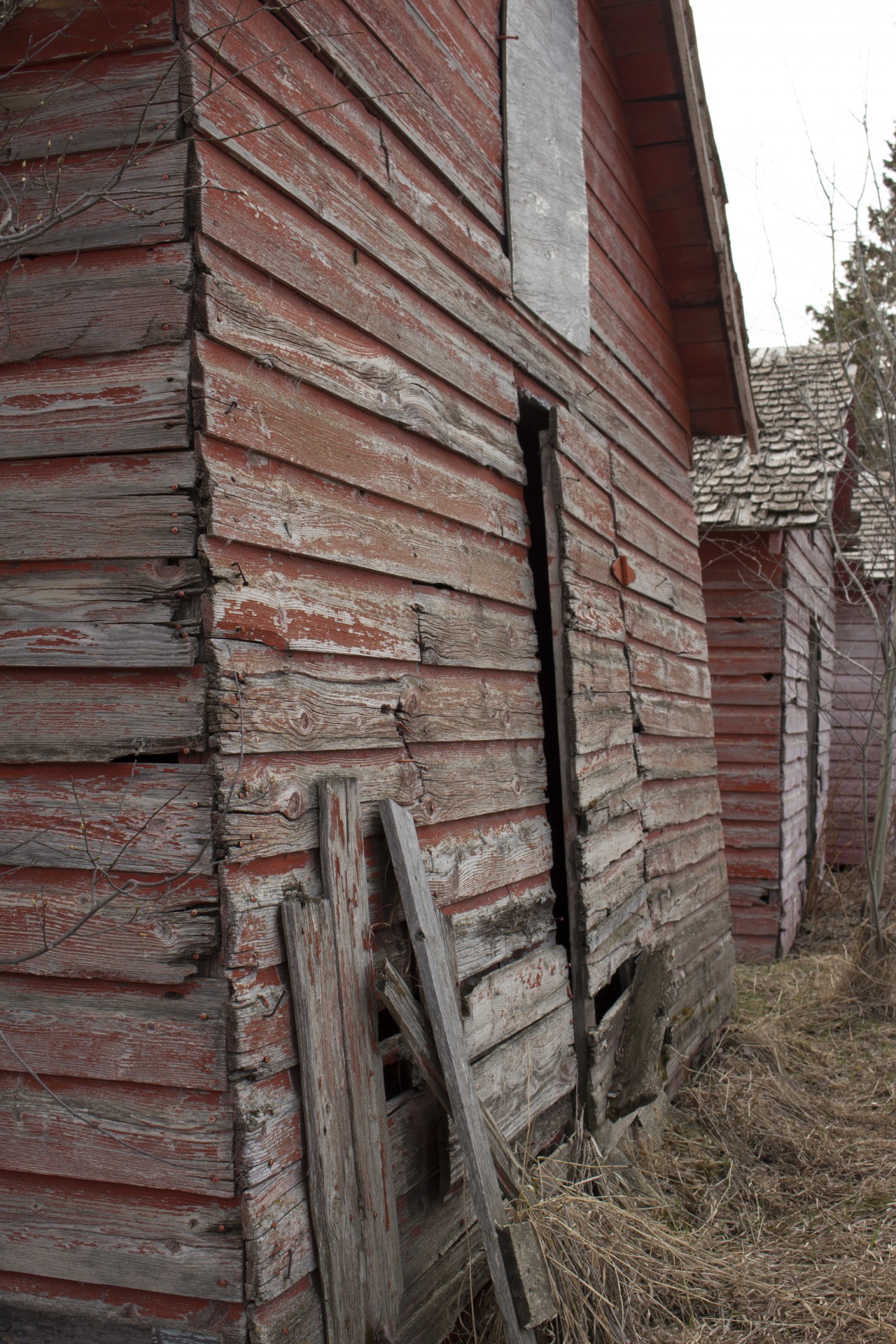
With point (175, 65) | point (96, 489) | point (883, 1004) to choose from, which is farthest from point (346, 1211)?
point (883, 1004)

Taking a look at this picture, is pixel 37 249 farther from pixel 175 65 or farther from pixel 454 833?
pixel 454 833

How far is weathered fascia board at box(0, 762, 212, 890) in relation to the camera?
2.34m

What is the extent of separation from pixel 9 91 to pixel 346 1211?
288 cm

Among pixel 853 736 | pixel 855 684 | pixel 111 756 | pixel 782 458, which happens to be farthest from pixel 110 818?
pixel 855 684

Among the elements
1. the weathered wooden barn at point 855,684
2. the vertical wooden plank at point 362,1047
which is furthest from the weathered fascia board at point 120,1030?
the weathered wooden barn at point 855,684

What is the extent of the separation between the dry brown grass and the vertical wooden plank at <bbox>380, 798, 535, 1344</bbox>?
26 cm

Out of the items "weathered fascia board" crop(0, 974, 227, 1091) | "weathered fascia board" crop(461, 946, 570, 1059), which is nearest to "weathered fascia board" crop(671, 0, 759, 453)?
"weathered fascia board" crop(461, 946, 570, 1059)

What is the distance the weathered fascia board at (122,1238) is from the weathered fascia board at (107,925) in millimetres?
487

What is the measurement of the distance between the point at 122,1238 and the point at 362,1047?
2.23ft

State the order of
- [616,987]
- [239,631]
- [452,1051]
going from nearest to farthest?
[239,631] → [452,1051] → [616,987]

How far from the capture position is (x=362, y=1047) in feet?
8.84

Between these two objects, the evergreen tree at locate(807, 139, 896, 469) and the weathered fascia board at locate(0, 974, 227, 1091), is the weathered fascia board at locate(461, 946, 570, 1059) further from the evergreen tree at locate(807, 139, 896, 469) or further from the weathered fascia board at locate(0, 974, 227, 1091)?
the evergreen tree at locate(807, 139, 896, 469)

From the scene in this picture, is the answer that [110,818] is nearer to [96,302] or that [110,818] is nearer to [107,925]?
[107,925]

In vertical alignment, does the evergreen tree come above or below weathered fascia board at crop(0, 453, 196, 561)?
above
